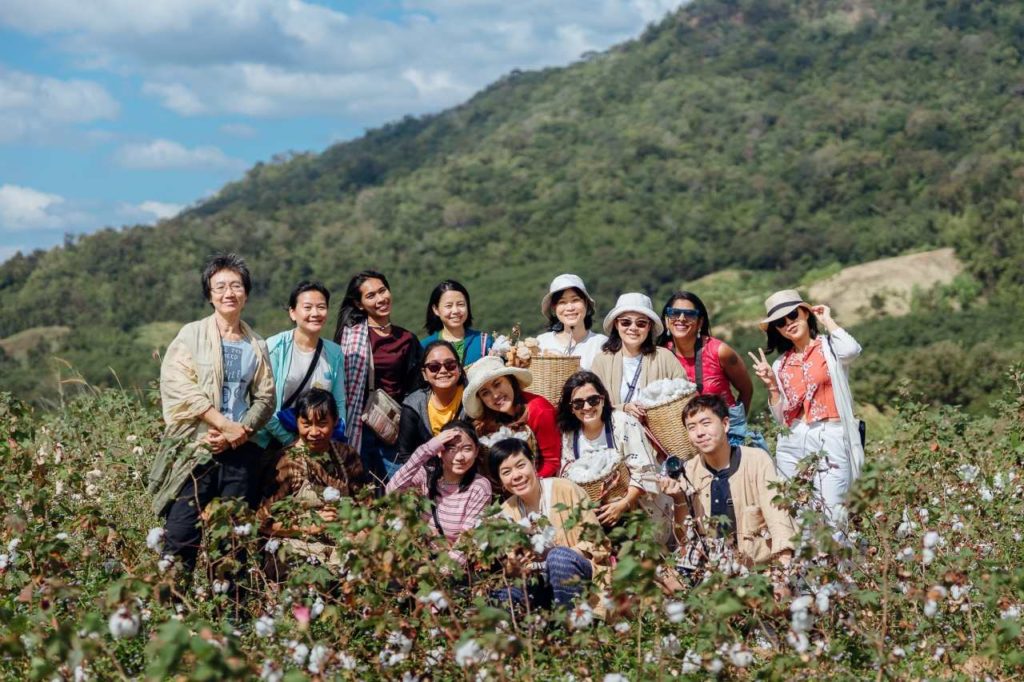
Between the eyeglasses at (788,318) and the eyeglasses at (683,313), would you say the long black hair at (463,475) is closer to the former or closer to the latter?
the eyeglasses at (683,313)

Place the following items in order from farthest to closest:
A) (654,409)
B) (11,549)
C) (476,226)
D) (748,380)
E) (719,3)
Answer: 1. (719,3)
2. (476,226)
3. (748,380)
4. (654,409)
5. (11,549)

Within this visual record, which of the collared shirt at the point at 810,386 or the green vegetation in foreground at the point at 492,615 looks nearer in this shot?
the green vegetation in foreground at the point at 492,615

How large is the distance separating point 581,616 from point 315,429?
6.17ft

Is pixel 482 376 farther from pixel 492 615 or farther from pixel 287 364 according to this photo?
pixel 492 615

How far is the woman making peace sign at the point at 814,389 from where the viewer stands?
16.6 feet

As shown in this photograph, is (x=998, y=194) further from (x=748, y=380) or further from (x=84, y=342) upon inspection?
(x=748, y=380)

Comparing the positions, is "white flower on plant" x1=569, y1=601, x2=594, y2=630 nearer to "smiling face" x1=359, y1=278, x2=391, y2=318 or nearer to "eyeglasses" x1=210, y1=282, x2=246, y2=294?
"eyeglasses" x1=210, y1=282, x2=246, y2=294

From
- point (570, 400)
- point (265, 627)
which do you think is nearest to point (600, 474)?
point (570, 400)

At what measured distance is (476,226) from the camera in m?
76.9

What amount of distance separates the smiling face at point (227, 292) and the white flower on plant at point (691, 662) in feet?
7.62

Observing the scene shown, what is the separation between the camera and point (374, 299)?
5.53 meters

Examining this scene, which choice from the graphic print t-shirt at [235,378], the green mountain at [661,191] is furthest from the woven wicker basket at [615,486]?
the green mountain at [661,191]

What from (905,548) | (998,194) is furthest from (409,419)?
(998,194)

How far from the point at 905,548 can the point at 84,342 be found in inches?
2019
